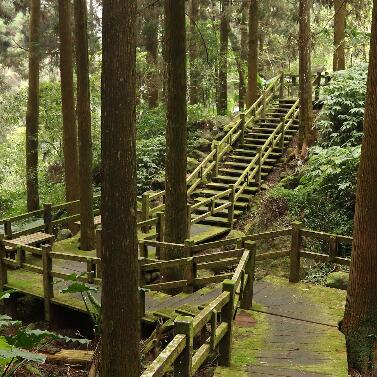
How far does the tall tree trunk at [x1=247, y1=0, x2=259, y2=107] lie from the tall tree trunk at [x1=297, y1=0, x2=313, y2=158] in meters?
4.55

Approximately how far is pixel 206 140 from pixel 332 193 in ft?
26.3

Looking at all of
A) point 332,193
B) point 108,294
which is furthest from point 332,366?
point 332,193

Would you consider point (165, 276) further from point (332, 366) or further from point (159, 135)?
point (159, 135)

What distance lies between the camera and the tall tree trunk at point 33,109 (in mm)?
17281

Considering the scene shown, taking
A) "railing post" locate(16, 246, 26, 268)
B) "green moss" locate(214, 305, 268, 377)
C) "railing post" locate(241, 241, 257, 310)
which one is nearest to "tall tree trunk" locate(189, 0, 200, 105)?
"railing post" locate(16, 246, 26, 268)

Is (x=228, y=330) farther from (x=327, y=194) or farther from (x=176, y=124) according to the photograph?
(x=327, y=194)

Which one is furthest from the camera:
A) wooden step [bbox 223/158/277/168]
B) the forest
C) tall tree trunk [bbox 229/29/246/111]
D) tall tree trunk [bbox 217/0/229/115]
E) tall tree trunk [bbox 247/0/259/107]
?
tall tree trunk [bbox 229/29/246/111]

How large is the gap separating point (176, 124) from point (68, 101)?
6.41 m

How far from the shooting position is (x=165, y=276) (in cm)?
985

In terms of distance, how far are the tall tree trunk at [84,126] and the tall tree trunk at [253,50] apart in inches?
399

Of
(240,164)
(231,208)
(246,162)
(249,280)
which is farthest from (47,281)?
(246,162)

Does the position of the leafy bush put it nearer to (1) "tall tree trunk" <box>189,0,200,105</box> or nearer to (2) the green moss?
(2) the green moss

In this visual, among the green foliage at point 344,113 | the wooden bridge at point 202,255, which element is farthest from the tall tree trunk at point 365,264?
the green foliage at point 344,113

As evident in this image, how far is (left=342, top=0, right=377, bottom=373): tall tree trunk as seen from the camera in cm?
698
